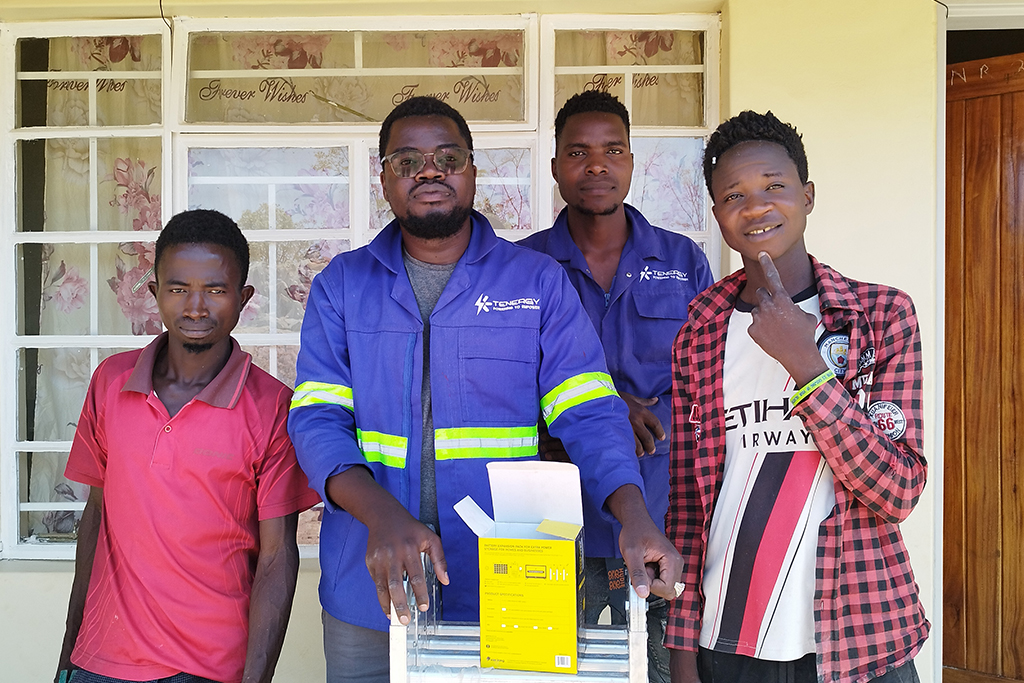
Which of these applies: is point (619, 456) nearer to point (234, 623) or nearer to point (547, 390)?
point (547, 390)

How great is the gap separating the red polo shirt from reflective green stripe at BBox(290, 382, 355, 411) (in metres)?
0.19

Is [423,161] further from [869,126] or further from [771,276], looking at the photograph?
[869,126]

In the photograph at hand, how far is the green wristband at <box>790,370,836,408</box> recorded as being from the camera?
61.5 inches

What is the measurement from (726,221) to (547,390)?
0.58 m

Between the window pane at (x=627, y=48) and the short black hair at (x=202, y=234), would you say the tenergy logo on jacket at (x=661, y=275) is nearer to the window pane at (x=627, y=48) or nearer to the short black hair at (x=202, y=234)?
the short black hair at (x=202, y=234)

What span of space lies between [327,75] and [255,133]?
407 millimetres

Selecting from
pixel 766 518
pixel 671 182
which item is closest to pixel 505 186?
pixel 671 182

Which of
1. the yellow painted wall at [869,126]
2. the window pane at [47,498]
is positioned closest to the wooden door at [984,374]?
the yellow painted wall at [869,126]

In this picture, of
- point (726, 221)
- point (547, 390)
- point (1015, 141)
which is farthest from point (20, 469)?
point (1015, 141)

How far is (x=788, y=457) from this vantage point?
1740 mm

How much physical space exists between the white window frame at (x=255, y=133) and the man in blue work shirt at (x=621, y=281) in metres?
0.81

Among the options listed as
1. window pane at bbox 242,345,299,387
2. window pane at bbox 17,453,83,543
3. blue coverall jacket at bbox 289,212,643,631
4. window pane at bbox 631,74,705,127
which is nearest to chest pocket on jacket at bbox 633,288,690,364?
blue coverall jacket at bbox 289,212,643,631

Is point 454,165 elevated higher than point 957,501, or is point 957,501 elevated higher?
point 454,165

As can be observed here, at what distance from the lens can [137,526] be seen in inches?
78.8
